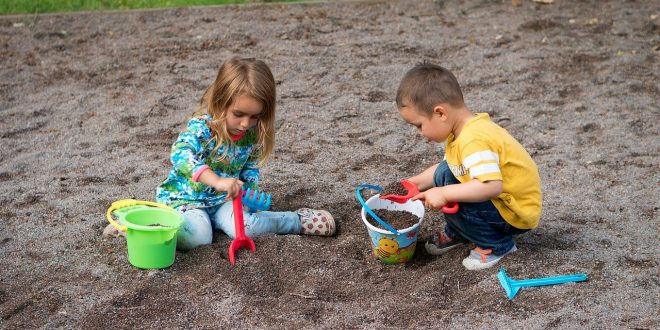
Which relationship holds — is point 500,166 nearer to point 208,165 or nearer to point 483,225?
point 483,225

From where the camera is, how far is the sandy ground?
9.02 ft

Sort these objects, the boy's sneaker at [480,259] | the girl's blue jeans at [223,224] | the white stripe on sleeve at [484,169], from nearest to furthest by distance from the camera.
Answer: the white stripe on sleeve at [484,169], the boy's sneaker at [480,259], the girl's blue jeans at [223,224]

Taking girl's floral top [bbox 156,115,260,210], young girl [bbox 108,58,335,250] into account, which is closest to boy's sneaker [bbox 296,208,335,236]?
young girl [bbox 108,58,335,250]

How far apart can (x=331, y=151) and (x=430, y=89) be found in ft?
4.55

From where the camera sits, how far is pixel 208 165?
10.6ft

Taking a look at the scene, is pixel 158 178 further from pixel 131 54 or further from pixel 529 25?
pixel 529 25

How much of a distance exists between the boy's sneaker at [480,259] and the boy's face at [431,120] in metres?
0.46

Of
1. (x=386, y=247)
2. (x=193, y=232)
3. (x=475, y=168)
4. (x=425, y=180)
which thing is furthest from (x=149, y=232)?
(x=475, y=168)

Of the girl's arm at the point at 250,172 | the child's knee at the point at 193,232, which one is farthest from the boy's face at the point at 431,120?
the child's knee at the point at 193,232

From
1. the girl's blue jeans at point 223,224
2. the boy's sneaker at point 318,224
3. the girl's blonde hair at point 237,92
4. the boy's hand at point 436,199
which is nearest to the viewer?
the boy's hand at point 436,199

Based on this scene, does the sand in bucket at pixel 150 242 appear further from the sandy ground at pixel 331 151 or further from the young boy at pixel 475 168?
the young boy at pixel 475 168

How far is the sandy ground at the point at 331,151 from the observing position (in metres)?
2.75

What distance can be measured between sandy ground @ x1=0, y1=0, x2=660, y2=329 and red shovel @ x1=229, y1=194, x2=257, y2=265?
0.05 m

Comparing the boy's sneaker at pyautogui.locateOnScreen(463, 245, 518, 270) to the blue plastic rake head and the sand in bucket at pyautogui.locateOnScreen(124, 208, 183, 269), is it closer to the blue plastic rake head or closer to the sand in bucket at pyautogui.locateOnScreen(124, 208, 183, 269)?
the blue plastic rake head
